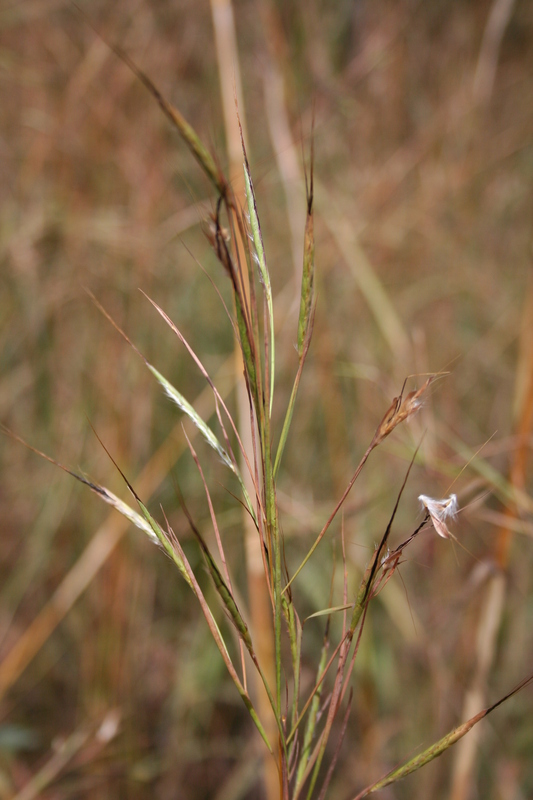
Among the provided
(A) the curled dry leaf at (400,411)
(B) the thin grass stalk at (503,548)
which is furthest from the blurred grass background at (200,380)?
(A) the curled dry leaf at (400,411)

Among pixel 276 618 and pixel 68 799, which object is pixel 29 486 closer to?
pixel 68 799

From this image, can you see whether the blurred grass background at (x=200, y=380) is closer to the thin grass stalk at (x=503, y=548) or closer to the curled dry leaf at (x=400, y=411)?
the thin grass stalk at (x=503, y=548)

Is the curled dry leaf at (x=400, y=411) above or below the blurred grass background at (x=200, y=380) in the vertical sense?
below

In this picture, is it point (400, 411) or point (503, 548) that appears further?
point (503, 548)

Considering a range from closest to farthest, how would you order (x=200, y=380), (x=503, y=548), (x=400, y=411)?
(x=400, y=411)
(x=503, y=548)
(x=200, y=380)

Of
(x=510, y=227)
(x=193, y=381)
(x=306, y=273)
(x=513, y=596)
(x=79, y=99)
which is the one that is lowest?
(x=513, y=596)

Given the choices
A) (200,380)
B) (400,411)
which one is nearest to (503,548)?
(400,411)

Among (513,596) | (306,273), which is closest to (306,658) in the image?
(513,596)

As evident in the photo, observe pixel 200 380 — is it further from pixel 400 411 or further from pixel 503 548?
pixel 400 411
